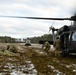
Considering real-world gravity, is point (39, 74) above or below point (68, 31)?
below

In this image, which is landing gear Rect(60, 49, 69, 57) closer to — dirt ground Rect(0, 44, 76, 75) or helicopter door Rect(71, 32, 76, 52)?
helicopter door Rect(71, 32, 76, 52)

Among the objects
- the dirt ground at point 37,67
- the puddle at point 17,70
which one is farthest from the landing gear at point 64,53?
the puddle at point 17,70

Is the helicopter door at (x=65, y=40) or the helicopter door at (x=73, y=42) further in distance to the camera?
the helicopter door at (x=65, y=40)

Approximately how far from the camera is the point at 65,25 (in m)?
16.1

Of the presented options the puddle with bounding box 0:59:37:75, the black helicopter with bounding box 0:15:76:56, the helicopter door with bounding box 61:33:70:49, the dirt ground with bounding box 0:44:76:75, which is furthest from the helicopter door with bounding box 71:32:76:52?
the puddle with bounding box 0:59:37:75

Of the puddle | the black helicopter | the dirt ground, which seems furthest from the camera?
the black helicopter

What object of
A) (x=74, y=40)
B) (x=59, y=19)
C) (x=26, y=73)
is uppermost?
(x=59, y=19)

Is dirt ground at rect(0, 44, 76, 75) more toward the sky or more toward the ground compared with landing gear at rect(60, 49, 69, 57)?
more toward the ground

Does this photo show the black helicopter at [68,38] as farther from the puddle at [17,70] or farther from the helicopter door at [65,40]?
the puddle at [17,70]

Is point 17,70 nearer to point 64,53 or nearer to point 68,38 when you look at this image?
point 64,53

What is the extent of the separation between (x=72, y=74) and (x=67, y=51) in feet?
23.5

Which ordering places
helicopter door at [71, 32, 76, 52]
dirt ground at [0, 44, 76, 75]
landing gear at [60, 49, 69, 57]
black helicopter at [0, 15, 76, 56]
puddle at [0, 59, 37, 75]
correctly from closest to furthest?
puddle at [0, 59, 37, 75]
dirt ground at [0, 44, 76, 75]
helicopter door at [71, 32, 76, 52]
black helicopter at [0, 15, 76, 56]
landing gear at [60, 49, 69, 57]

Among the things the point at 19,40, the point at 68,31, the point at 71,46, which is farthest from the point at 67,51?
the point at 19,40

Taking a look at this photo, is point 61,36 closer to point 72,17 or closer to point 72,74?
point 72,17
